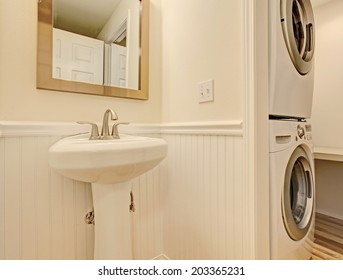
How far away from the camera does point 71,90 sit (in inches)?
39.4

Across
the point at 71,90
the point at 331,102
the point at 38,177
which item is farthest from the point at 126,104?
the point at 331,102

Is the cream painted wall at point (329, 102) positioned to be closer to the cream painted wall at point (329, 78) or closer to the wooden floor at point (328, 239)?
the cream painted wall at point (329, 78)

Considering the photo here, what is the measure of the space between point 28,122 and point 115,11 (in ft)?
2.57

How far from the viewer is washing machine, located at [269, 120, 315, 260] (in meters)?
0.89

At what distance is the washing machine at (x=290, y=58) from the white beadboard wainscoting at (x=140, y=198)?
0.25 metres

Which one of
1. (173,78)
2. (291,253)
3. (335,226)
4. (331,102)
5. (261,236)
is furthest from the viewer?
(331,102)

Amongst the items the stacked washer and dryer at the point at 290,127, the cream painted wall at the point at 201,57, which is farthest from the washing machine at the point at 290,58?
the cream painted wall at the point at 201,57

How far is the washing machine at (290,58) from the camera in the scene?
2.85 ft

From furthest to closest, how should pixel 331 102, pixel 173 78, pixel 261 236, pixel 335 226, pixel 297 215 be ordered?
1. pixel 331 102
2. pixel 335 226
3. pixel 173 78
4. pixel 297 215
5. pixel 261 236

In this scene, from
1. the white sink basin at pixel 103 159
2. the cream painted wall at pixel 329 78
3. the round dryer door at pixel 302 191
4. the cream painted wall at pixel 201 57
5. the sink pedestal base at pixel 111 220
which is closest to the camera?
the white sink basin at pixel 103 159

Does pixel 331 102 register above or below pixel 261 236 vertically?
above

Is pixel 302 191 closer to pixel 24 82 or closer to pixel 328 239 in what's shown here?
pixel 328 239

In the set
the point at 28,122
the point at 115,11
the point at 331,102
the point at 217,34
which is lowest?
the point at 28,122

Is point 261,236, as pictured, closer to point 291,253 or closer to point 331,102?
point 291,253
